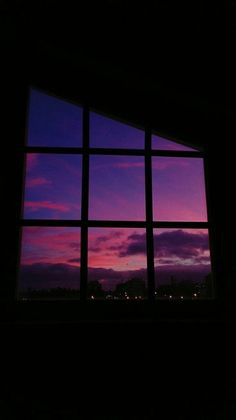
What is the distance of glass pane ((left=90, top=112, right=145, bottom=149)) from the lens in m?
5.86

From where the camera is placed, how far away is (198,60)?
387 centimetres

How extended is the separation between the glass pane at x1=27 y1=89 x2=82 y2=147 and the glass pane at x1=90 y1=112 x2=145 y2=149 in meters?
0.21

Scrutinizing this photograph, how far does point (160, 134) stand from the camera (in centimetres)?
600

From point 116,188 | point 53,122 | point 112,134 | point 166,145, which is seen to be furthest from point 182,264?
point 53,122

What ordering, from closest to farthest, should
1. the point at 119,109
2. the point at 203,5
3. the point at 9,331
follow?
the point at 203,5, the point at 9,331, the point at 119,109

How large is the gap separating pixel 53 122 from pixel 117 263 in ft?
A: 7.56

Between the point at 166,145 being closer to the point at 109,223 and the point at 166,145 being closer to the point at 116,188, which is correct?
the point at 116,188

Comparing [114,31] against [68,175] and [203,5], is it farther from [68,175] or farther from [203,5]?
[68,175]

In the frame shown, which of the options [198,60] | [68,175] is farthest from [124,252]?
[198,60]

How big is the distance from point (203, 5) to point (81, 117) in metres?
2.95

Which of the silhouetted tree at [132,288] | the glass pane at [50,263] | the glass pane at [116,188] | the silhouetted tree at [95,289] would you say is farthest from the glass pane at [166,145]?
the silhouetted tree at [95,289]

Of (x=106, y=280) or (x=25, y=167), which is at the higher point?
(x=25, y=167)

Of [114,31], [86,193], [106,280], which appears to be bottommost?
[106,280]

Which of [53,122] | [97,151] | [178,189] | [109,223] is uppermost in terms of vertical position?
[53,122]
